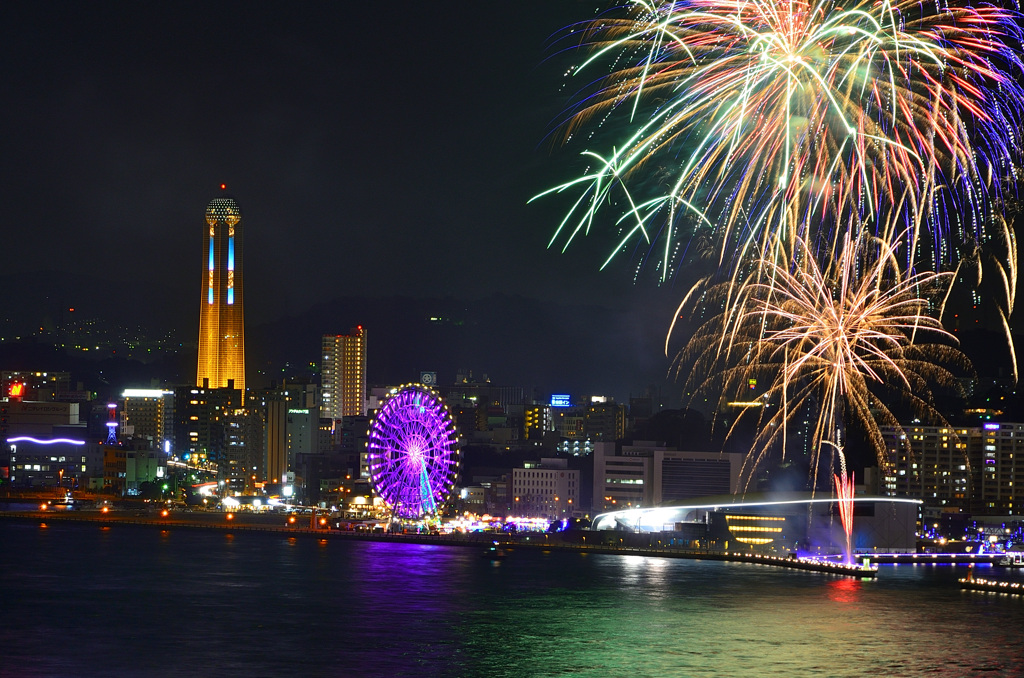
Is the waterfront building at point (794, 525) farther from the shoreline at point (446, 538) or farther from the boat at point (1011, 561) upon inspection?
the boat at point (1011, 561)

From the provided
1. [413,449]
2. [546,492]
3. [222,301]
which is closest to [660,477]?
[546,492]

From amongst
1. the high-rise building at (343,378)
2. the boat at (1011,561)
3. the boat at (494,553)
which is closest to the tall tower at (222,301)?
the high-rise building at (343,378)

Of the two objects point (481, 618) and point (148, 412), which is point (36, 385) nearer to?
point (148, 412)

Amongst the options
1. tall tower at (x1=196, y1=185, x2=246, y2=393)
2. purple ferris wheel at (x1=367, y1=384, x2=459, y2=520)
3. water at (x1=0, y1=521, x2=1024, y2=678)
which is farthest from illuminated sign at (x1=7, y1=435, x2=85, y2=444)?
water at (x1=0, y1=521, x2=1024, y2=678)

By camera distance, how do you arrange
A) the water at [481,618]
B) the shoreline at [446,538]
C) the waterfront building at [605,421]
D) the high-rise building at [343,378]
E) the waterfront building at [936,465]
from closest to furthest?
the water at [481,618]
the shoreline at [446,538]
the waterfront building at [936,465]
the waterfront building at [605,421]
the high-rise building at [343,378]

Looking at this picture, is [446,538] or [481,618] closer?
[481,618]

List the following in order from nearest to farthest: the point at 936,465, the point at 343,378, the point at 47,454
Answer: the point at 936,465 < the point at 47,454 < the point at 343,378
